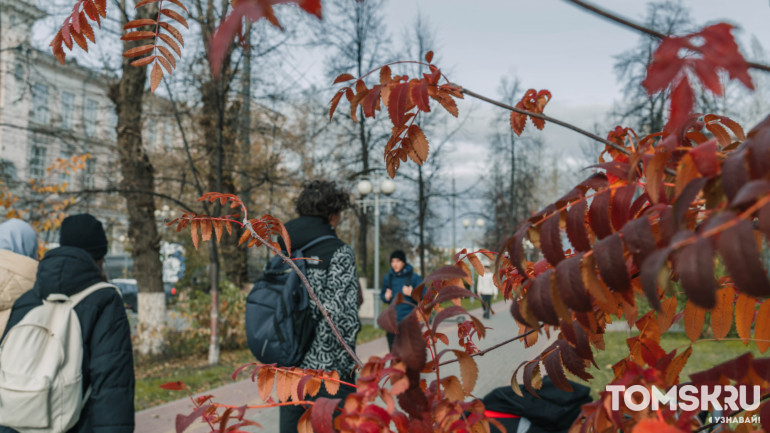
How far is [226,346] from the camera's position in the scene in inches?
441

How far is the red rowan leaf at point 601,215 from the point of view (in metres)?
0.84

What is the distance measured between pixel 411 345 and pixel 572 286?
236 mm

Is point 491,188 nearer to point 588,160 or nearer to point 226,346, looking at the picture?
point 588,160

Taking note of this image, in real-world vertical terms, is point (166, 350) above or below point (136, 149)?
below

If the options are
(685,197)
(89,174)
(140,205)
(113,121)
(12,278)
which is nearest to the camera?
(685,197)

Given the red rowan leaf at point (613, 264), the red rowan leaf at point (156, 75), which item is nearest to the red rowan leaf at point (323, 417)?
the red rowan leaf at point (613, 264)

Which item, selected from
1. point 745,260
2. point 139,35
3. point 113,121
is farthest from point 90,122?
point 745,260

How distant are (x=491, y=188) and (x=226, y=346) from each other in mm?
18253

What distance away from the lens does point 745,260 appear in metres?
0.57

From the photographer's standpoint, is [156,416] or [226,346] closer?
[156,416]

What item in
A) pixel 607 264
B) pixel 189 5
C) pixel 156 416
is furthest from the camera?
pixel 189 5

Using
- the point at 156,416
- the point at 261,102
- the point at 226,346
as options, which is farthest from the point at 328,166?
the point at 156,416

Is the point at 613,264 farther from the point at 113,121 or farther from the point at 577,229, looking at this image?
the point at 113,121

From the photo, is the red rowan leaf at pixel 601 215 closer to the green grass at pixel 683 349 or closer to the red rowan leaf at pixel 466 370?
the red rowan leaf at pixel 466 370
